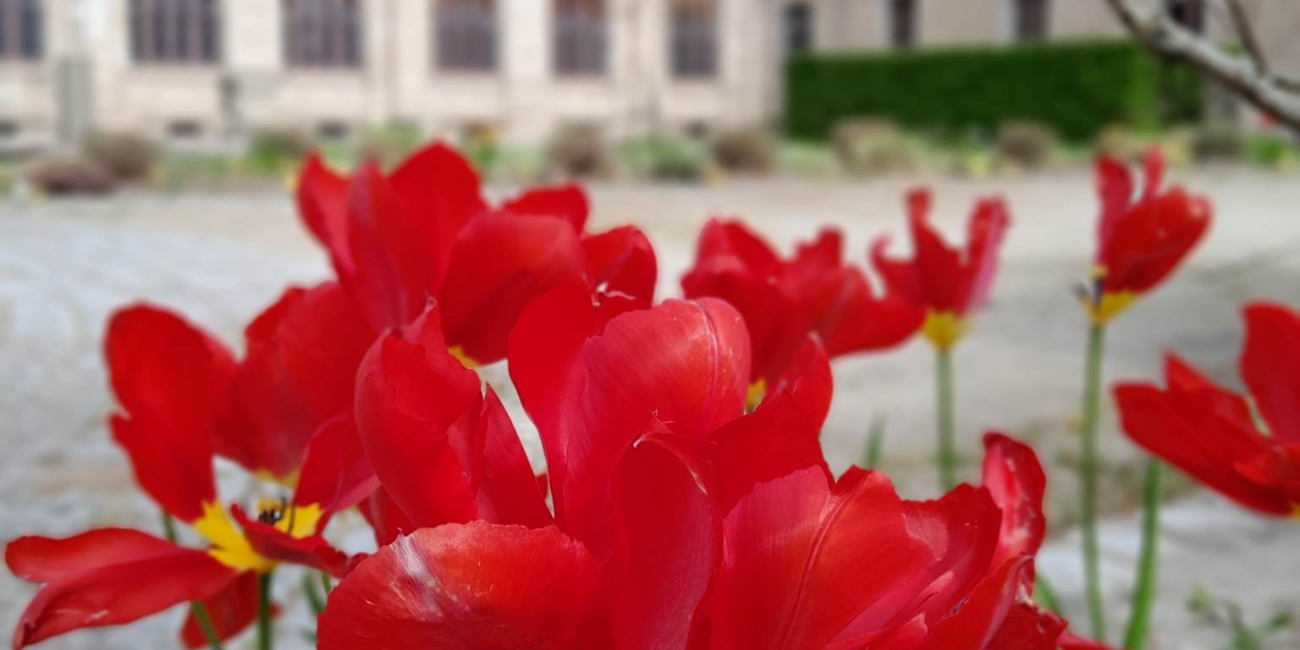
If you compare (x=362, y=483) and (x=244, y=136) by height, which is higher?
(x=362, y=483)

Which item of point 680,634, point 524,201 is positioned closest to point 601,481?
point 680,634

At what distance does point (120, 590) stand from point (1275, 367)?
0.57m

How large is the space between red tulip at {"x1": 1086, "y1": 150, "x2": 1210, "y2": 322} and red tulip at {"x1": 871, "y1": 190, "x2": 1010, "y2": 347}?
9 cm

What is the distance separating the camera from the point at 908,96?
78.3 ft

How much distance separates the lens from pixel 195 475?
0.66 metres

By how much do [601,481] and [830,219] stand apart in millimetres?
11679

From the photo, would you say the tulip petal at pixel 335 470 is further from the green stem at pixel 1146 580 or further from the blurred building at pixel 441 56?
the blurred building at pixel 441 56

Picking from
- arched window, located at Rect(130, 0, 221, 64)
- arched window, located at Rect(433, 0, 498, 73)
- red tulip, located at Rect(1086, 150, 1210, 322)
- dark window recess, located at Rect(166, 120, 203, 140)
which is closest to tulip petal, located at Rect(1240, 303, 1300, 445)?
red tulip, located at Rect(1086, 150, 1210, 322)

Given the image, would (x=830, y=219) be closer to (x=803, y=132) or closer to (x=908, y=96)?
(x=908, y=96)

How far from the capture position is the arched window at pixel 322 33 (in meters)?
24.9

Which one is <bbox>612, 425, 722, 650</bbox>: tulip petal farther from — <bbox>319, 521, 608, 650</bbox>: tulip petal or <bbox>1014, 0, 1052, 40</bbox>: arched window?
<bbox>1014, 0, 1052, 40</bbox>: arched window

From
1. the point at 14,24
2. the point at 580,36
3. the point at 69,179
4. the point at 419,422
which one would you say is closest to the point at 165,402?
the point at 419,422

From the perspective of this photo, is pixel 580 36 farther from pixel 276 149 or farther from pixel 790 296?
pixel 790 296

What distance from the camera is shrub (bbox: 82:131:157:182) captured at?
45.3 ft
